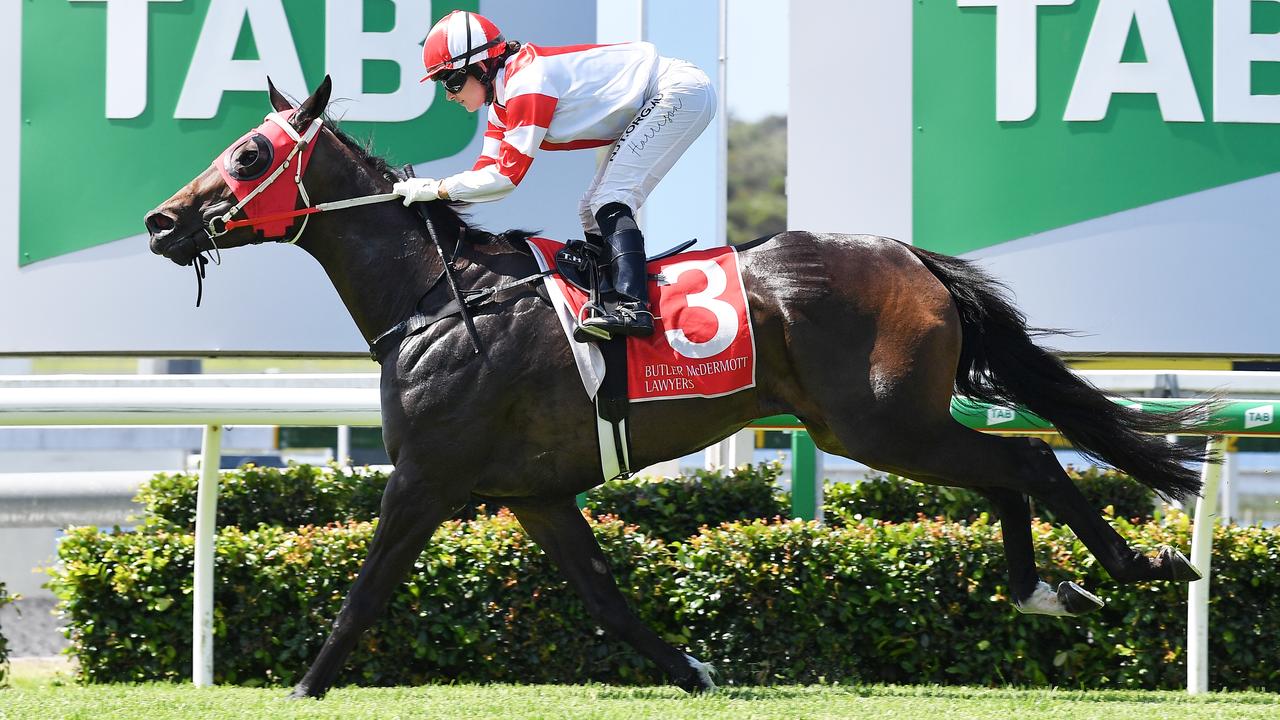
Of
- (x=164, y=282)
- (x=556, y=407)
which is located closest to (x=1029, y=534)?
(x=556, y=407)

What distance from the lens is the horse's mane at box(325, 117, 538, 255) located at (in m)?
4.02

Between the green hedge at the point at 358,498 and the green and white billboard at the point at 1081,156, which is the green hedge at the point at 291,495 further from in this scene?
the green and white billboard at the point at 1081,156

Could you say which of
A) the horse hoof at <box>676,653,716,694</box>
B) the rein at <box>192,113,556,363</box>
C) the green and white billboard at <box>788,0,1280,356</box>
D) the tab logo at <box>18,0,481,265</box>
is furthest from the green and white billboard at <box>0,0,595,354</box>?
the horse hoof at <box>676,653,716,694</box>

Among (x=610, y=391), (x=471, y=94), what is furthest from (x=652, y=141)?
(x=610, y=391)

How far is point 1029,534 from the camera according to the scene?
3951mm

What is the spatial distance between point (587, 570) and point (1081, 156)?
3.16 meters

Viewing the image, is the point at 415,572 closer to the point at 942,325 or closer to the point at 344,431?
the point at 942,325

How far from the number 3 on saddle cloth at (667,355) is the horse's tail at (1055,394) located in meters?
0.64

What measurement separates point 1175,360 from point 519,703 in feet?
12.1

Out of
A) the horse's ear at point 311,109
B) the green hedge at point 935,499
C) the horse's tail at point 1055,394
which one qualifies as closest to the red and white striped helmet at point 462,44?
the horse's ear at point 311,109

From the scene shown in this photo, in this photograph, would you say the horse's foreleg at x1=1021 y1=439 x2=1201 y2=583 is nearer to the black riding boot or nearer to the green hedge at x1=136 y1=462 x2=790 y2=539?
the black riding boot

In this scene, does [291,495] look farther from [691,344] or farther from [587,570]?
[691,344]

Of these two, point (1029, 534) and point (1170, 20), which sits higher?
point (1170, 20)

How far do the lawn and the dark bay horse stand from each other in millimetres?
211
